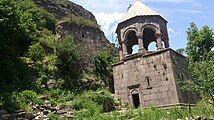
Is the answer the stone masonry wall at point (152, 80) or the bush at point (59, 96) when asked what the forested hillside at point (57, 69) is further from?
the stone masonry wall at point (152, 80)

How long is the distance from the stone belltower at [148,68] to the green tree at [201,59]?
100 cm

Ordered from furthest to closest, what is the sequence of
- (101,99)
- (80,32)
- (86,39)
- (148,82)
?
1. (86,39)
2. (80,32)
3. (148,82)
4. (101,99)

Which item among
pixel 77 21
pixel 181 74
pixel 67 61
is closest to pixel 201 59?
pixel 181 74

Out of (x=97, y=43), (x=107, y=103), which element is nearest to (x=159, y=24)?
(x=107, y=103)

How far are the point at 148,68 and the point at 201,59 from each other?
3.31 metres

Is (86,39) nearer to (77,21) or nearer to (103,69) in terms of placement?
(77,21)

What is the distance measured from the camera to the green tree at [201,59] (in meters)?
18.5

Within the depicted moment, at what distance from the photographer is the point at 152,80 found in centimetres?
2123

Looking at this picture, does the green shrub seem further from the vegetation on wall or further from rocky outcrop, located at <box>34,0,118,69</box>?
the vegetation on wall

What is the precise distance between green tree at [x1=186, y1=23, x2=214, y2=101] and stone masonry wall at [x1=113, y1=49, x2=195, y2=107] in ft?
3.49

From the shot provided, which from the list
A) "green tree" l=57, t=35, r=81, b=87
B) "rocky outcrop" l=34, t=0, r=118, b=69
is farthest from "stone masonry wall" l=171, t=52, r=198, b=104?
"rocky outcrop" l=34, t=0, r=118, b=69

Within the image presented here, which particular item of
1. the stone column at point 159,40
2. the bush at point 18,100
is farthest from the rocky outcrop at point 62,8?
the bush at point 18,100

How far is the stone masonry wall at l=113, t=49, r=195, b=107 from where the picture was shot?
2038cm

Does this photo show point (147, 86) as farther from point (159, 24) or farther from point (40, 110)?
point (40, 110)
